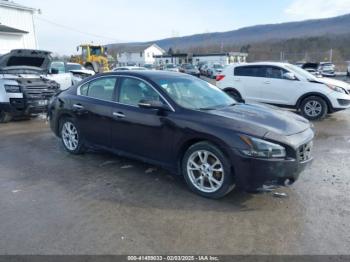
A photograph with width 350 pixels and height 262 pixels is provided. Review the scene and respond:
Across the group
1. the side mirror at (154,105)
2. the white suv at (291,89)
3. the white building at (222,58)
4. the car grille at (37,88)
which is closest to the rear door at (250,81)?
the white suv at (291,89)

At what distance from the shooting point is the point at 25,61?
1024 centimetres

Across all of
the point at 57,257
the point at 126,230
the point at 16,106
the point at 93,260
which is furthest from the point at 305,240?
the point at 16,106

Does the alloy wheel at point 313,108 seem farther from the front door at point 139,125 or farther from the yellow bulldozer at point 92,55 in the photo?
the yellow bulldozer at point 92,55

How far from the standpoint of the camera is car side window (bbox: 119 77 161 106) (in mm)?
4567

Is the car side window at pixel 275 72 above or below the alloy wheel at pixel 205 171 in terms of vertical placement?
above

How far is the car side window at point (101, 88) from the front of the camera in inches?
201

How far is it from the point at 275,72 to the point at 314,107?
157 cm

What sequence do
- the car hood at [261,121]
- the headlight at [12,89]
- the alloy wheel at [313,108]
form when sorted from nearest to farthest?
1. the car hood at [261,121]
2. the headlight at [12,89]
3. the alloy wheel at [313,108]

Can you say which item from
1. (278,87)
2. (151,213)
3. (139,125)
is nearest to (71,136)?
(139,125)

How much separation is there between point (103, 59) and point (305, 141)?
29234 mm

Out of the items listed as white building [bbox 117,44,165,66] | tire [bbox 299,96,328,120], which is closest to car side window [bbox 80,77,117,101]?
tire [bbox 299,96,328,120]

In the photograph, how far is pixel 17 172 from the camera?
5145 mm

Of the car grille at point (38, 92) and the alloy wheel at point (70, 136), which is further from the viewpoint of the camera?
the car grille at point (38, 92)

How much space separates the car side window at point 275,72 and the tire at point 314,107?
104 cm
